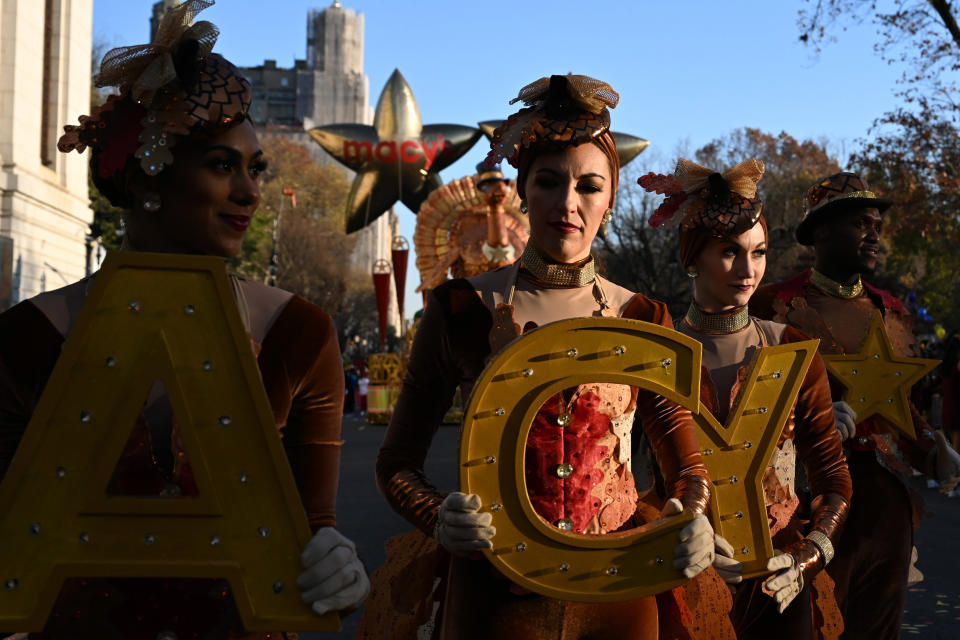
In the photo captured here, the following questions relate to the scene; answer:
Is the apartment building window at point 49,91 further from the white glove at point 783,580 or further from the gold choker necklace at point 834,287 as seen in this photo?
the white glove at point 783,580

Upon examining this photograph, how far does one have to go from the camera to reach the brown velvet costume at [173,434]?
2.21 metres

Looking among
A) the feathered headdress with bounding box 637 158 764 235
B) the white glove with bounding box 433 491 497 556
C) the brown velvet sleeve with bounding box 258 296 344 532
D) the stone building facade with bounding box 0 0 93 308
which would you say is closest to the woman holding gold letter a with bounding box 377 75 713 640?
the white glove with bounding box 433 491 497 556

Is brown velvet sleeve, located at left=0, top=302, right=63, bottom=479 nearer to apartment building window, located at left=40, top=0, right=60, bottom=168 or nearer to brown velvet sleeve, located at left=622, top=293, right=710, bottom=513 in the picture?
brown velvet sleeve, located at left=622, top=293, right=710, bottom=513

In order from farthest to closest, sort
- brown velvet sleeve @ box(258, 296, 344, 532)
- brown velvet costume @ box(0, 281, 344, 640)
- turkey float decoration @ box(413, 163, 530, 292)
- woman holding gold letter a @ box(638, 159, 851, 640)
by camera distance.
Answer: turkey float decoration @ box(413, 163, 530, 292)
woman holding gold letter a @ box(638, 159, 851, 640)
brown velvet sleeve @ box(258, 296, 344, 532)
brown velvet costume @ box(0, 281, 344, 640)

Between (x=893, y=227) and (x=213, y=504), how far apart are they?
21470mm

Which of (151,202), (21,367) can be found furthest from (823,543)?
(21,367)

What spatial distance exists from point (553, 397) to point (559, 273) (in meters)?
0.39

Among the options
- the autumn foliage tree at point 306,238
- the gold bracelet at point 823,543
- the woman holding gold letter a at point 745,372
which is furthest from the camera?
the autumn foliage tree at point 306,238

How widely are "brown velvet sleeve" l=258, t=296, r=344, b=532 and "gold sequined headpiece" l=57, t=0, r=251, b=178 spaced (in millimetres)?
438

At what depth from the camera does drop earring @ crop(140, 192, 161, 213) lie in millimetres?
2340

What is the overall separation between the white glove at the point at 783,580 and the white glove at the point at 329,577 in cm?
164

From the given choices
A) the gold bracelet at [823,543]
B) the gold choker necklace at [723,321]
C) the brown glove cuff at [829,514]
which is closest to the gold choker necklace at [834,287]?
the gold choker necklace at [723,321]

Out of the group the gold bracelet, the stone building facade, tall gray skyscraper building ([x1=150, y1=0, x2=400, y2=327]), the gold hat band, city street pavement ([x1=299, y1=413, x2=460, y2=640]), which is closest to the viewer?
the gold bracelet

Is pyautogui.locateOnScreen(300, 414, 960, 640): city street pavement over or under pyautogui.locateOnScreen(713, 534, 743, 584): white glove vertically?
under
